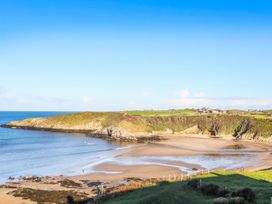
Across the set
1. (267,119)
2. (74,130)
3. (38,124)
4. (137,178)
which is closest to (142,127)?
(74,130)

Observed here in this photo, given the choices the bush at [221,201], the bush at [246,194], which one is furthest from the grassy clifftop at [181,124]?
the bush at [221,201]

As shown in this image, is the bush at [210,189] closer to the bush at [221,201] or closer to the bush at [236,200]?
the bush at [221,201]

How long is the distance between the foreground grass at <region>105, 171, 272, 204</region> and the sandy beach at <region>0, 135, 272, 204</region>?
44.2 feet

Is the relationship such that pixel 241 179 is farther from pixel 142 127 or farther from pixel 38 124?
pixel 38 124

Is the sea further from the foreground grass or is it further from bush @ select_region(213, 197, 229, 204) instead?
bush @ select_region(213, 197, 229, 204)

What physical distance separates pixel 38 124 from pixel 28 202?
428ft

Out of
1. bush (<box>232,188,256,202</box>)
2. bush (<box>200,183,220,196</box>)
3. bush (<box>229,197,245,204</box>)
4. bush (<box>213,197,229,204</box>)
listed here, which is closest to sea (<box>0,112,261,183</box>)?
bush (<box>200,183,220,196</box>)

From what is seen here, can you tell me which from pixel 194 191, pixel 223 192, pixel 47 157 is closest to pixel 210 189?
pixel 223 192

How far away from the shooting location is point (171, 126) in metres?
128

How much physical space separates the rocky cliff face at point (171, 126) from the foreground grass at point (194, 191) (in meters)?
71.9

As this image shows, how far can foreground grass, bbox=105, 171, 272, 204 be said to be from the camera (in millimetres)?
23797

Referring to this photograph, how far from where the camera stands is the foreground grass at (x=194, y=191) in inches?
937

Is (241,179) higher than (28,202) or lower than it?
higher

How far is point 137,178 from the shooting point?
52094 mm
